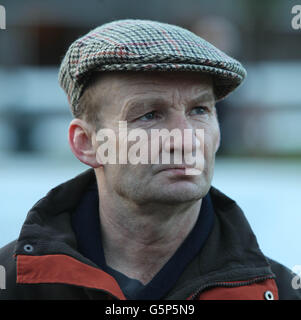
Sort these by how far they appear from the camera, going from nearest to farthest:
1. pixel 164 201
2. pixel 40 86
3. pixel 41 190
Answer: pixel 164 201, pixel 41 190, pixel 40 86

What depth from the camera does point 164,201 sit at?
1.92m

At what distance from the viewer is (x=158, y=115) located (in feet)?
6.44

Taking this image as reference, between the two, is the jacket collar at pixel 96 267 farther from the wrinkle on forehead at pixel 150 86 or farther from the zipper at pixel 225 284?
the wrinkle on forehead at pixel 150 86

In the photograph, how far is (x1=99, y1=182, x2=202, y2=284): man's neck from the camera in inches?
81.3

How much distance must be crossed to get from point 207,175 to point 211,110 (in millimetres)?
→ 272

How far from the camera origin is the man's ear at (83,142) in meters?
2.16

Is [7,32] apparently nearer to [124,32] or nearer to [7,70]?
[7,70]

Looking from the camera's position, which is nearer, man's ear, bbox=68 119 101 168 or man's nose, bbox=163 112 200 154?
man's nose, bbox=163 112 200 154

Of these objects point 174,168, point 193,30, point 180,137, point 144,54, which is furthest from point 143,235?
point 193,30

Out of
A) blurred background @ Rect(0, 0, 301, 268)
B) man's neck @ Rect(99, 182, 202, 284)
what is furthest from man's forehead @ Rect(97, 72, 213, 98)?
blurred background @ Rect(0, 0, 301, 268)

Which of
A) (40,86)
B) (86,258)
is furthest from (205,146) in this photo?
(40,86)

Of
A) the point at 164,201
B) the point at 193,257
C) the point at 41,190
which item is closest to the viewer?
the point at 164,201

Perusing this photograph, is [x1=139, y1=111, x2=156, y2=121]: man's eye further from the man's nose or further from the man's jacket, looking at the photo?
the man's jacket

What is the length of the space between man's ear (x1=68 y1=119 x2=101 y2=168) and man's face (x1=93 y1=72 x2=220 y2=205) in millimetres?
171
